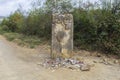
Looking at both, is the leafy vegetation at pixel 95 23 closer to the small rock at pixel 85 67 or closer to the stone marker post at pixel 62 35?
the stone marker post at pixel 62 35

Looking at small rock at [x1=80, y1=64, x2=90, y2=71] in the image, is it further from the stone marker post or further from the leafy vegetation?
the leafy vegetation

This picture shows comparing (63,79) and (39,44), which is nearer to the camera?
(63,79)

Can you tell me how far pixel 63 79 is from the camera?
22.4 feet

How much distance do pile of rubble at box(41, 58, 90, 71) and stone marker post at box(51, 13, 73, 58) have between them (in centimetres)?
43

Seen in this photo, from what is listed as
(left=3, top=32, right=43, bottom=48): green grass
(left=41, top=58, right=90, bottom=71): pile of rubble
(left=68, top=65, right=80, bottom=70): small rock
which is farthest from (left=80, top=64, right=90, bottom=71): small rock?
(left=3, top=32, right=43, bottom=48): green grass

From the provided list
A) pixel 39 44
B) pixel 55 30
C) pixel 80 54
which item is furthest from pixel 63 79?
pixel 39 44

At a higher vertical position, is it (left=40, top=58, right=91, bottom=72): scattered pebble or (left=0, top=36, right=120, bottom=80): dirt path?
(left=40, top=58, right=91, bottom=72): scattered pebble

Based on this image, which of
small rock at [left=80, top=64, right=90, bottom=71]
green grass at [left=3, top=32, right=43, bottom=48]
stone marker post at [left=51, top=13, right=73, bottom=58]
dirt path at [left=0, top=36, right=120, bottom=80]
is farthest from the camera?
green grass at [left=3, top=32, right=43, bottom=48]

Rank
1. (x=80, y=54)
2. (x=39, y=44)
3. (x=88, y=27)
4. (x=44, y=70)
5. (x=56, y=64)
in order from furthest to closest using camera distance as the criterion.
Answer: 1. (x=39, y=44)
2. (x=88, y=27)
3. (x=80, y=54)
4. (x=56, y=64)
5. (x=44, y=70)

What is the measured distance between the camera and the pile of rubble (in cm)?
795

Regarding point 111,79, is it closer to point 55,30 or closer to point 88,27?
point 55,30

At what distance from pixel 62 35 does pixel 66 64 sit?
1.28m

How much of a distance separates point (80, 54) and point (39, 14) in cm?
618

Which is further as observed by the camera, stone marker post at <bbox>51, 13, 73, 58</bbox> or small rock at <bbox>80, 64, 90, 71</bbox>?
stone marker post at <bbox>51, 13, 73, 58</bbox>
